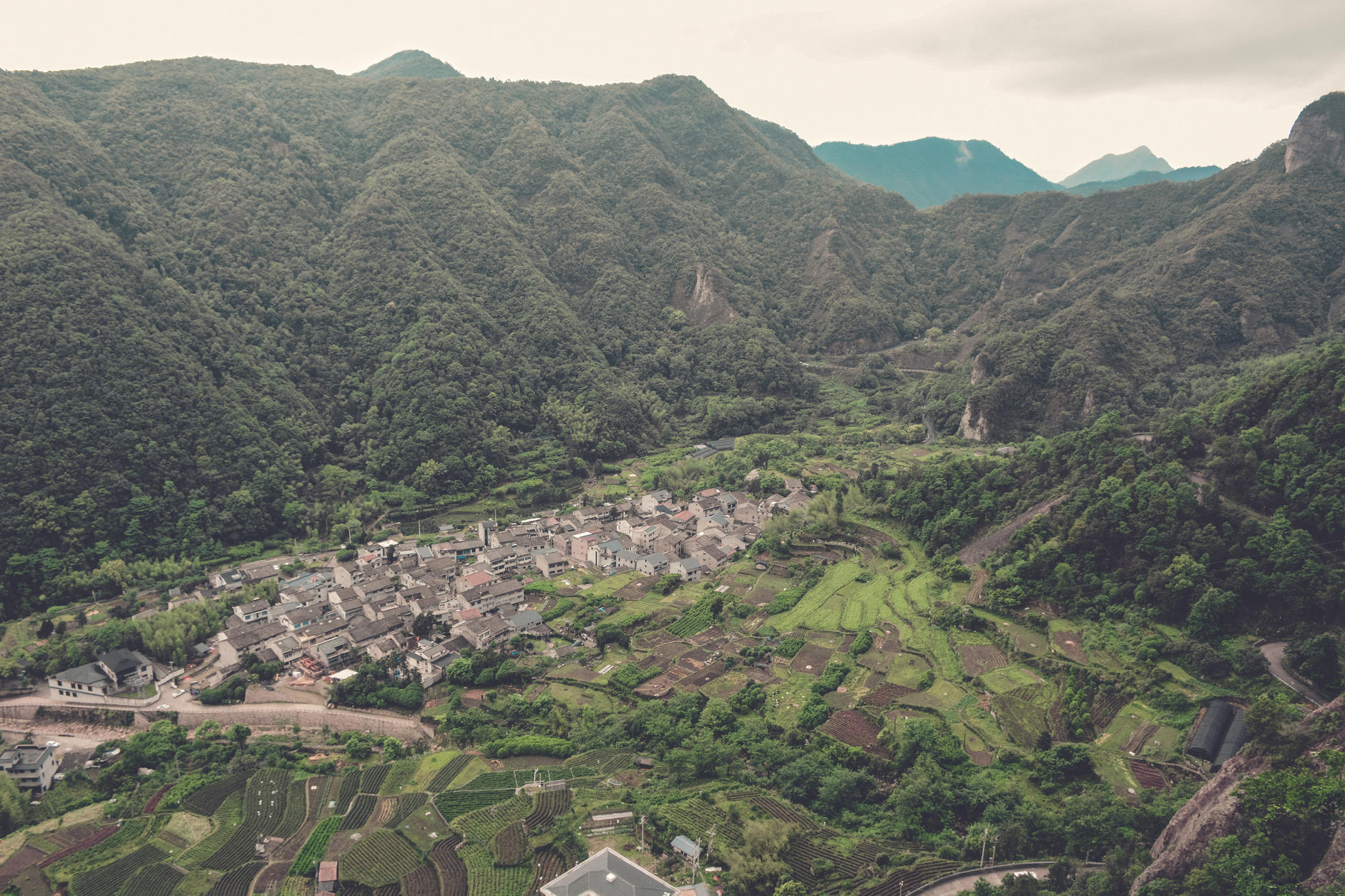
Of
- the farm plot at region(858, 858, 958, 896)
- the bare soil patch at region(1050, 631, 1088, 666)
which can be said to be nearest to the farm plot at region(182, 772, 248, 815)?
the farm plot at region(858, 858, 958, 896)

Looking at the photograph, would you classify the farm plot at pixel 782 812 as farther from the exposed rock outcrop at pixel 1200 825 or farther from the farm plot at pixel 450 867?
the exposed rock outcrop at pixel 1200 825

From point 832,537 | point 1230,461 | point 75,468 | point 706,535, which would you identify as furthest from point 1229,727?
point 75,468

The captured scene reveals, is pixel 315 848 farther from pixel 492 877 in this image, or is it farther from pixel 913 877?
pixel 913 877

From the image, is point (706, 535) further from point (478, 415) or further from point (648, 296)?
point (648, 296)

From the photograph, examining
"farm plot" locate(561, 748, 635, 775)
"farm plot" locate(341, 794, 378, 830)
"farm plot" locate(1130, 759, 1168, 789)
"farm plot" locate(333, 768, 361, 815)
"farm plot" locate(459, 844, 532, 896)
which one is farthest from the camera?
"farm plot" locate(561, 748, 635, 775)

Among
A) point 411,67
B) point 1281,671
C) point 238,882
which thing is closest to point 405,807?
point 238,882

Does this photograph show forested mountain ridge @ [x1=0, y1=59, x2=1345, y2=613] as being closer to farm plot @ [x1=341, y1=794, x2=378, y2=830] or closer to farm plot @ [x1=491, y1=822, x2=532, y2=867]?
farm plot @ [x1=341, y1=794, x2=378, y2=830]

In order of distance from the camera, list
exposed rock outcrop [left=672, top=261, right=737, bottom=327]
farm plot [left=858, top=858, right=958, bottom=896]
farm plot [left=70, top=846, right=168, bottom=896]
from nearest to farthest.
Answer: farm plot [left=858, top=858, right=958, bottom=896] → farm plot [left=70, top=846, right=168, bottom=896] → exposed rock outcrop [left=672, top=261, right=737, bottom=327]
